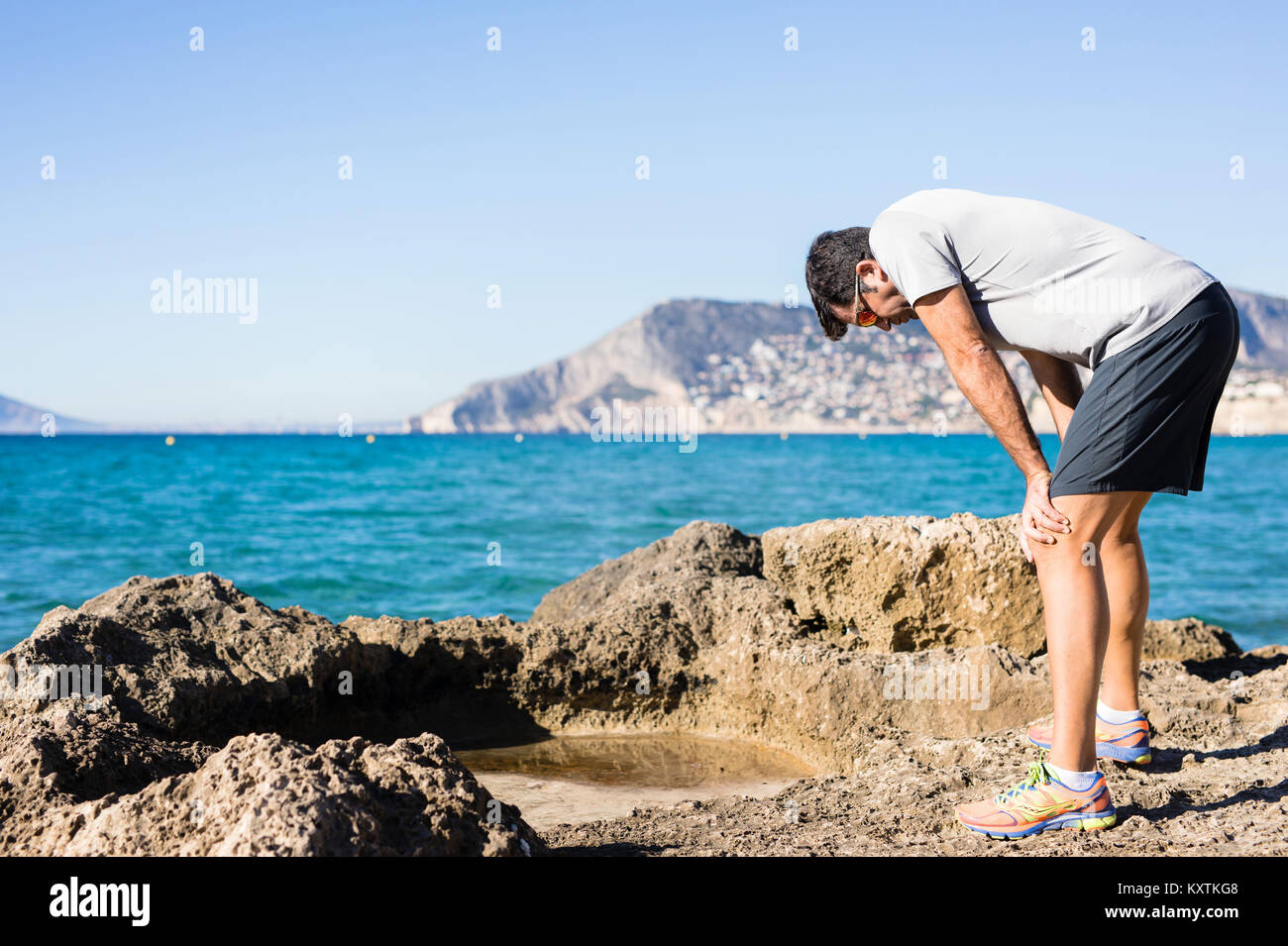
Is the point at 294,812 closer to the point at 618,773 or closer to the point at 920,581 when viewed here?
the point at 618,773

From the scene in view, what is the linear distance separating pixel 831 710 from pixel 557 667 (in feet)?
4.27

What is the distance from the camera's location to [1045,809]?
244cm

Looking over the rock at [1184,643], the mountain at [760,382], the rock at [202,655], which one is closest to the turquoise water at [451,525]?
the rock at [1184,643]

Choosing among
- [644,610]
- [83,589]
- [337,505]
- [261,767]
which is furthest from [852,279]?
[337,505]

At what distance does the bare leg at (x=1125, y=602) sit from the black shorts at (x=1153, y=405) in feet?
0.59

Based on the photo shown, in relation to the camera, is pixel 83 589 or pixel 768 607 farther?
pixel 83 589

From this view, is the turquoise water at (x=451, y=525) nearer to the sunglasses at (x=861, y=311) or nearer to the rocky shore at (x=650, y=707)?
the rocky shore at (x=650, y=707)

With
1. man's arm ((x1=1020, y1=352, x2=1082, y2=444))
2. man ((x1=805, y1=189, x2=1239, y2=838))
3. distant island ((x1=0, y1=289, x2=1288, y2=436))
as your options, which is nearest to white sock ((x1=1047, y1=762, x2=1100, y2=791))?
man ((x1=805, y1=189, x2=1239, y2=838))

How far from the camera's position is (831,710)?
4012 mm

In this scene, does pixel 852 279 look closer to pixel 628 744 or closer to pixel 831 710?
pixel 831 710

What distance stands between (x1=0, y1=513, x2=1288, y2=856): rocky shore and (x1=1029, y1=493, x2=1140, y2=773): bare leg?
223 mm

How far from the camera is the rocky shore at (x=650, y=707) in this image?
2.11 meters

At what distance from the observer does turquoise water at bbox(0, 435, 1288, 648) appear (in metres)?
10.0
